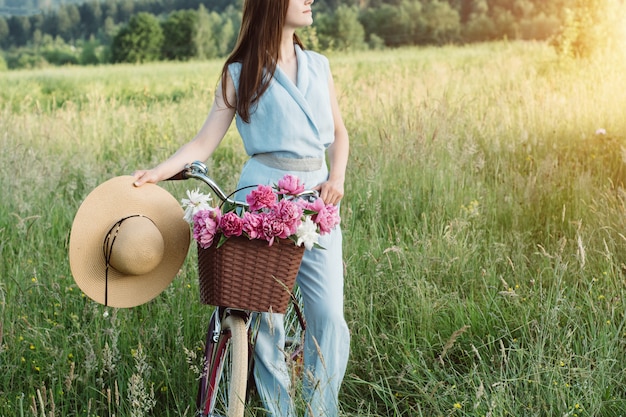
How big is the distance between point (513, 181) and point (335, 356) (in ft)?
9.46

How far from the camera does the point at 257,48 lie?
2.88 metres

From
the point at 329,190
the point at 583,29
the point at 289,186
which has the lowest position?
the point at 329,190

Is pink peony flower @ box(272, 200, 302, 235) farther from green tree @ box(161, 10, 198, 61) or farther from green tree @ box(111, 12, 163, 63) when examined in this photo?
green tree @ box(161, 10, 198, 61)

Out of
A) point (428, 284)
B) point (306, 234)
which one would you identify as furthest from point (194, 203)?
point (428, 284)

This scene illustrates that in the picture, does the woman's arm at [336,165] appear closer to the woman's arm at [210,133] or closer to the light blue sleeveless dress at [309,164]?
the light blue sleeveless dress at [309,164]

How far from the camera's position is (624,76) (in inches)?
305

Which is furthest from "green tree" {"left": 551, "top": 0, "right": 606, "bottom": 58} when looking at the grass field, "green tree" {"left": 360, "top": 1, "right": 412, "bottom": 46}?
"green tree" {"left": 360, "top": 1, "right": 412, "bottom": 46}

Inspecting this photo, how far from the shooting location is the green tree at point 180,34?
52344 millimetres

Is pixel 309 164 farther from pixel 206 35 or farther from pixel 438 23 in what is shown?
pixel 438 23

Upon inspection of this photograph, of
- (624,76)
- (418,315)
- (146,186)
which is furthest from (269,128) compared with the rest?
(624,76)

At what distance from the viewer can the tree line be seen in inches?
1969

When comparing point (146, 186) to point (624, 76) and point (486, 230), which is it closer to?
point (486, 230)

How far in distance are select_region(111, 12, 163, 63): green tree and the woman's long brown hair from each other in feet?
160

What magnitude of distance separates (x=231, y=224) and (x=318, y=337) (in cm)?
81
